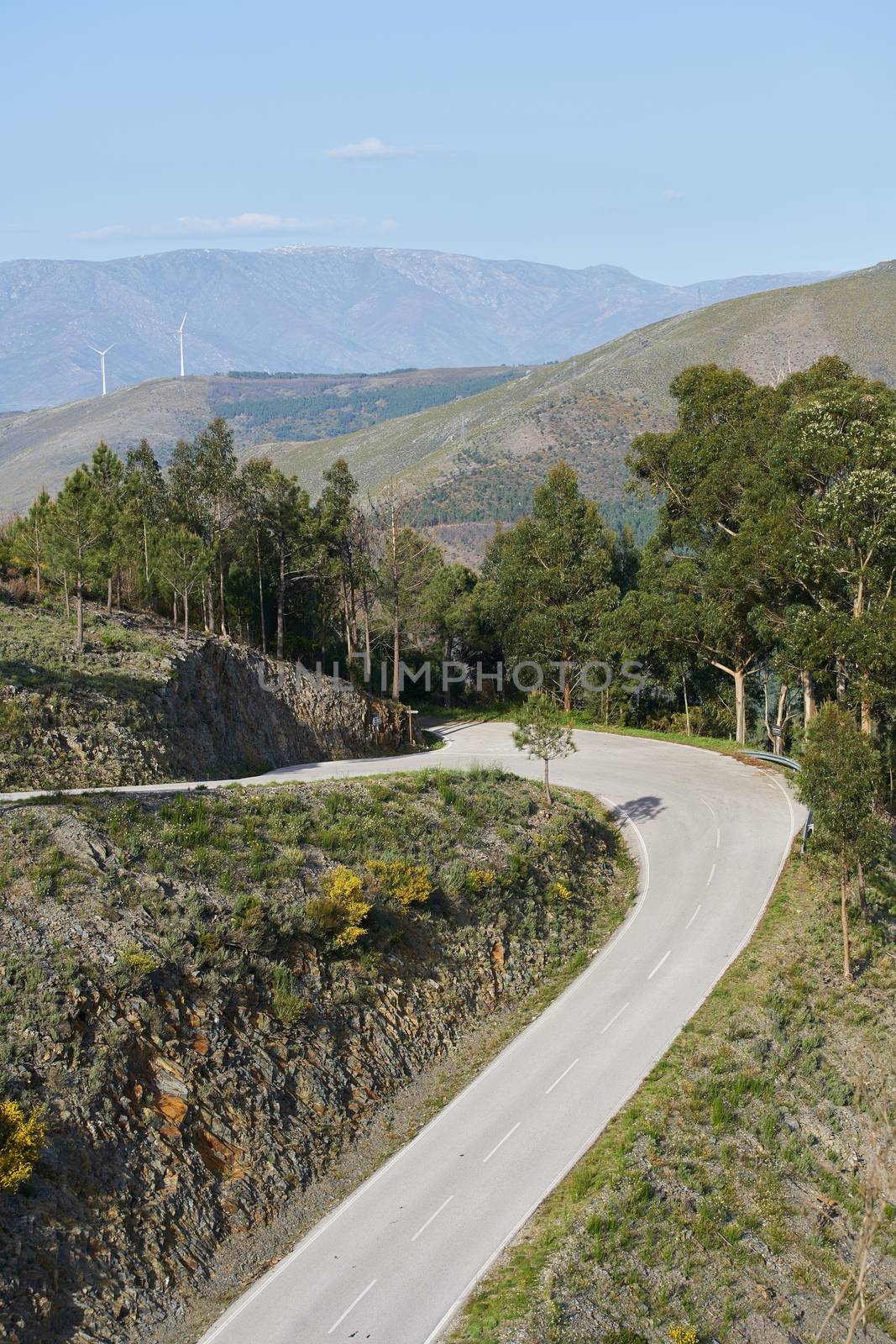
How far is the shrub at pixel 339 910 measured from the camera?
946 inches

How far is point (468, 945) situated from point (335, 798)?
5.70m

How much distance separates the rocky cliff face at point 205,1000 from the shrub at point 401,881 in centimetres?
30

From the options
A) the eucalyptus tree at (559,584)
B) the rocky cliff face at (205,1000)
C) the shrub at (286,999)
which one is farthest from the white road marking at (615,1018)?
the eucalyptus tree at (559,584)

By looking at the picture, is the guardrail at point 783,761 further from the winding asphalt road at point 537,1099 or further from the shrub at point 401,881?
the shrub at point 401,881

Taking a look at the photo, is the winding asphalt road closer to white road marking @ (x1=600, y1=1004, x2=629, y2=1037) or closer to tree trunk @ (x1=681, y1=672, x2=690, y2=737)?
white road marking @ (x1=600, y1=1004, x2=629, y2=1037)

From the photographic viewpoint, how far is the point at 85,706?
33531 millimetres

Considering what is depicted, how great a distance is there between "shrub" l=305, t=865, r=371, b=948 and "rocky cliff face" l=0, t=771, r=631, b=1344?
0.92 ft

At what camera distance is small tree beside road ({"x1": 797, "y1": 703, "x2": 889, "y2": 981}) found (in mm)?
28484

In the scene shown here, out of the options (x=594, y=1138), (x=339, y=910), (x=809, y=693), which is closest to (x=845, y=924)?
(x=594, y=1138)

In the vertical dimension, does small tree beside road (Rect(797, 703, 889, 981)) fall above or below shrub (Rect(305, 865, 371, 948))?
above

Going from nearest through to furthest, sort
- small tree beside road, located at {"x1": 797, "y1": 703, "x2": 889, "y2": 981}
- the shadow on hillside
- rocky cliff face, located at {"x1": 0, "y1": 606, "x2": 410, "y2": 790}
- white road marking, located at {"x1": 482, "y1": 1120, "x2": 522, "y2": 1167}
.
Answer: white road marking, located at {"x1": 482, "y1": 1120, "x2": 522, "y2": 1167}
small tree beside road, located at {"x1": 797, "y1": 703, "x2": 889, "y2": 981}
rocky cliff face, located at {"x1": 0, "y1": 606, "x2": 410, "y2": 790}
the shadow on hillside

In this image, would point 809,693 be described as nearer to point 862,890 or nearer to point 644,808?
point 644,808

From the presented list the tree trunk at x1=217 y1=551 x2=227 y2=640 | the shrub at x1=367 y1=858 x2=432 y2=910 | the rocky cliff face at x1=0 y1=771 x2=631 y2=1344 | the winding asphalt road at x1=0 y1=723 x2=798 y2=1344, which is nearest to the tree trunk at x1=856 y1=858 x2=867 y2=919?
the winding asphalt road at x1=0 y1=723 x2=798 y2=1344

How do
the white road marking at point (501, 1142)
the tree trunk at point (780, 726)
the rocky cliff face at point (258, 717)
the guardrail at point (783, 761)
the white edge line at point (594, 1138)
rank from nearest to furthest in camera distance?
the white edge line at point (594, 1138) → the white road marking at point (501, 1142) → the guardrail at point (783, 761) → the rocky cliff face at point (258, 717) → the tree trunk at point (780, 726)
